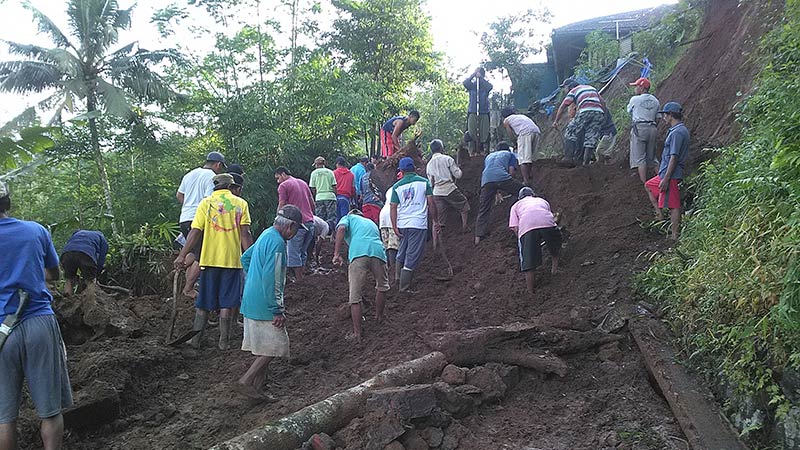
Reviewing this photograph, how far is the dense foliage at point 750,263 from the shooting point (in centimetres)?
373

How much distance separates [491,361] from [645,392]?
54.1 inches

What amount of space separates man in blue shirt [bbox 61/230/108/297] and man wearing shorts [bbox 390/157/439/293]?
12.9 feet

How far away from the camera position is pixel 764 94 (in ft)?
19.9

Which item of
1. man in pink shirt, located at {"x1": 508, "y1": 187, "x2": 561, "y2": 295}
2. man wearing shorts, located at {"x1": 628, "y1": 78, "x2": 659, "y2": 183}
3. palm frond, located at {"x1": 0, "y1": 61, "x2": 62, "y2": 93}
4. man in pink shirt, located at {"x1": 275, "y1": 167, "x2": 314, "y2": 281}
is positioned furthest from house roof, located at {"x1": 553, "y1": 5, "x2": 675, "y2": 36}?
palm frond, located at {"x1": 0, "y1": 61, "x2": 62, "y2": 93}

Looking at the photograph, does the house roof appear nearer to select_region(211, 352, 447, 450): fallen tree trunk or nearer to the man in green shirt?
the man in green shirt

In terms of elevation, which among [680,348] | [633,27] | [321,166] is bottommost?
[680,348]

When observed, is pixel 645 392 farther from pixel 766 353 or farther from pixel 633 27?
pixel 633 27

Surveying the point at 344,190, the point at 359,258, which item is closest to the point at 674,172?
the point at 359,258

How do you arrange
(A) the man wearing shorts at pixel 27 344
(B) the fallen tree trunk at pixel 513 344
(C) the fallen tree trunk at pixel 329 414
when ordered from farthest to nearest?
(B) the fallen tree trunk at pixel 513 344
(C) the fallen tree trunk at pixel 329 414
(A) the man wearing shorts at pixel 27 344

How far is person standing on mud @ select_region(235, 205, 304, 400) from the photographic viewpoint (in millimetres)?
5188

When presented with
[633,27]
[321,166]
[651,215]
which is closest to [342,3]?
[633,27]

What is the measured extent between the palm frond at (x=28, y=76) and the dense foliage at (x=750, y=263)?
1887cm

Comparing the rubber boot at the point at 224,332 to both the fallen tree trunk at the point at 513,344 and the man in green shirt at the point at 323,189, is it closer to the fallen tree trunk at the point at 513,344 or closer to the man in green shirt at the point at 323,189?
the fallen tree trunk at the point at 513,344

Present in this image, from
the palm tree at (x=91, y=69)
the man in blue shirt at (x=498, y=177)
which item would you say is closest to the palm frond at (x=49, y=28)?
the palm tree at (x=91, y=69)
